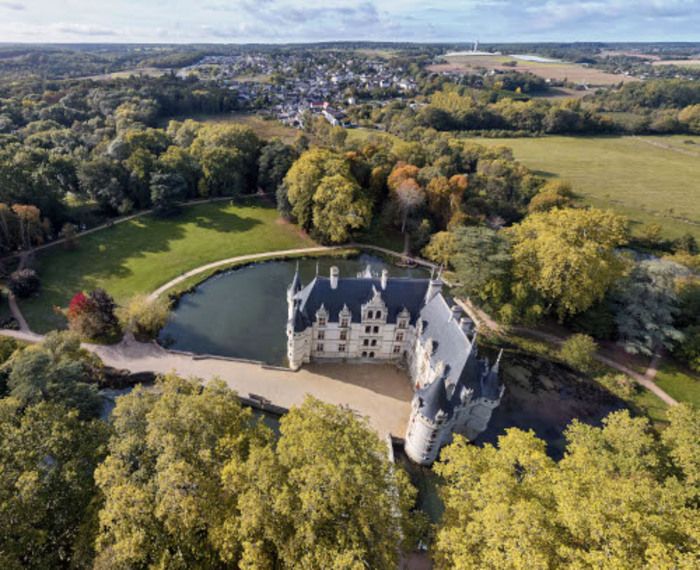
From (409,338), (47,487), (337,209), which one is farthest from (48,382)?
(337,209)

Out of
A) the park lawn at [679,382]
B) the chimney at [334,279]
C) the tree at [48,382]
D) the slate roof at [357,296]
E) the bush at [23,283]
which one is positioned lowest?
the park lawn at [679,382]

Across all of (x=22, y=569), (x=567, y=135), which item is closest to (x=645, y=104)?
(x=567, y=135)

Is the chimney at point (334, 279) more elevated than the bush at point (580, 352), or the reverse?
the chimney at point (334, 279)

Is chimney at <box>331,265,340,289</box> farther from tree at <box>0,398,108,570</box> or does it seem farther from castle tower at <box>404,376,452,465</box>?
tree at <box>0,398,108,570</box>

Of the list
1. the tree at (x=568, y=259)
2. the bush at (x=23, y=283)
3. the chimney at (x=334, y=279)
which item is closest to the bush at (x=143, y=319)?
the bush at (x=23, y=283)

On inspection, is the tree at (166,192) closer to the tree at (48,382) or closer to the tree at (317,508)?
the tree at (48,382)

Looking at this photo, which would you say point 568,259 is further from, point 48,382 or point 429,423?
point 48,382

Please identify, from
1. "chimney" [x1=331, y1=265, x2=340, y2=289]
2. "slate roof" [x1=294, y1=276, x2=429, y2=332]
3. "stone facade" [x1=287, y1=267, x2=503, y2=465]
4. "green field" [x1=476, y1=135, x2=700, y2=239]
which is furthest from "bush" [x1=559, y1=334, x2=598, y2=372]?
"green field" [x1=476, y1=135, x2=700, y2=239]

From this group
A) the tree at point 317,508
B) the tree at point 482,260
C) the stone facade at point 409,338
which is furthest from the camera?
the tree at point 482,260
